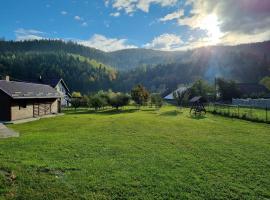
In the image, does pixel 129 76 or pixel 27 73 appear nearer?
pixel 27 73

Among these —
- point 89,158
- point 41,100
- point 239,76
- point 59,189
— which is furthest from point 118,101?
point 239,76

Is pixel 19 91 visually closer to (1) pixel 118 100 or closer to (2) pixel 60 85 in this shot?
(1) pixel 118 100

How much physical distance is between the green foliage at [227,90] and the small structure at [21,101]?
48.4m

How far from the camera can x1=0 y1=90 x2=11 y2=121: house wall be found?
26234 millimetres

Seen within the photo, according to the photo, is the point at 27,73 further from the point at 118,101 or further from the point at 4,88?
the point at 4,88

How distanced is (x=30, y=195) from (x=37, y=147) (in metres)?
5.87

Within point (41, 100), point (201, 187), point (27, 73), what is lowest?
point (201, 187)

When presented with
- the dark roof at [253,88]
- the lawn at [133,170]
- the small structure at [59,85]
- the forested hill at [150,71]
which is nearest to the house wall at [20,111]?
the lawn at [133,170]

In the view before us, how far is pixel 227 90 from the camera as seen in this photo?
6900 cm

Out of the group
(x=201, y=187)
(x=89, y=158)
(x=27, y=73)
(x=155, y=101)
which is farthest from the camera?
(x=27, y=73)

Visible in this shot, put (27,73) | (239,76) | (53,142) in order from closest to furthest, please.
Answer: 1. (53,142)
2. (27,73)
3. (239,76)

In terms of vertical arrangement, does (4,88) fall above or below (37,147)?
above

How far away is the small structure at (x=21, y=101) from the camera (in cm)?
2627

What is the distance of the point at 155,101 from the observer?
51469mm
